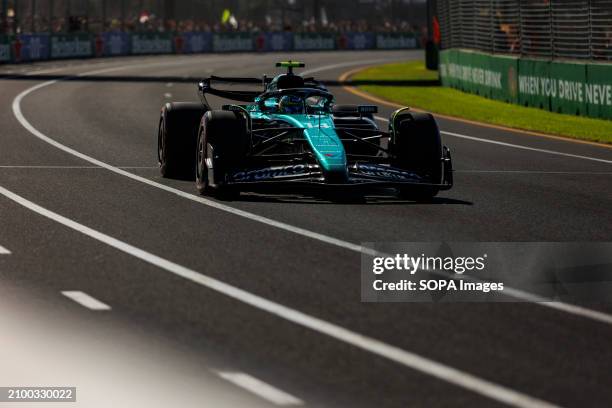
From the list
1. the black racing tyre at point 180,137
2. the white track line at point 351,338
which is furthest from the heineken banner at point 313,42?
the white track line at point 351,338

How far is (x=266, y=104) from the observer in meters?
16.8

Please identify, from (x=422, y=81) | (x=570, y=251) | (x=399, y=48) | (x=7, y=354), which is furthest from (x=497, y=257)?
(x=399, y=48)

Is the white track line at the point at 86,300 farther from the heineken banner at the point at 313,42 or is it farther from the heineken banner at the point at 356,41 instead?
the heineken banner at the point at 356,41

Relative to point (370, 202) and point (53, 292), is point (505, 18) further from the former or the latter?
point (53, 292)

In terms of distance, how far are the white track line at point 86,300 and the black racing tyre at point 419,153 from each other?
19.4 feet

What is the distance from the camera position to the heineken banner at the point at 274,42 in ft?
289

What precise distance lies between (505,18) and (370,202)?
2158 centimetres

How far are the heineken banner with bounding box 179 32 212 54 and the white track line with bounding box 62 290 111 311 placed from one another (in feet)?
239

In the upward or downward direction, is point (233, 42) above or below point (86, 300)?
above

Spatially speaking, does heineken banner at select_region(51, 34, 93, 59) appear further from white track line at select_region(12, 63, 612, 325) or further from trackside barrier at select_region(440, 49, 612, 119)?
white track line at select_region(12, 63, 612, 325)

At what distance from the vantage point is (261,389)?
7379 millimetres

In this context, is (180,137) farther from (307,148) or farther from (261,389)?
(261,389)

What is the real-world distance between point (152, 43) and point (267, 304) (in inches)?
2846

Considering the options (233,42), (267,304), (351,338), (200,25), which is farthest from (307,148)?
(200,25)
